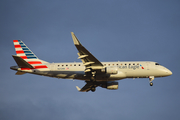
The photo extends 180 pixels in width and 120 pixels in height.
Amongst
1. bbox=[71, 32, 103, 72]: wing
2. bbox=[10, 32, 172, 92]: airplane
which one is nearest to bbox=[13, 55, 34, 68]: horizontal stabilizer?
bbox=[10, 32, 172, 92]: airplane

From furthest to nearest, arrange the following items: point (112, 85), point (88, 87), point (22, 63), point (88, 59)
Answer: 1. point (88, 87)
2. point (112, 85)
3. point (22, 63)
4. point (88, 59)

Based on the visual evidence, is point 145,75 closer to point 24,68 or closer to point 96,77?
point 96,77

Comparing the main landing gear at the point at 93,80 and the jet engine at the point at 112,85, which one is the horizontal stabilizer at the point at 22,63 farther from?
the jet engine at the point at 112,85

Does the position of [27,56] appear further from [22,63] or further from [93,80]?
[93,80]

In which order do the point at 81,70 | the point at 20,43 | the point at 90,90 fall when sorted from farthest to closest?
the point at 90,90 < the point at 20,43 < the point at 81,70

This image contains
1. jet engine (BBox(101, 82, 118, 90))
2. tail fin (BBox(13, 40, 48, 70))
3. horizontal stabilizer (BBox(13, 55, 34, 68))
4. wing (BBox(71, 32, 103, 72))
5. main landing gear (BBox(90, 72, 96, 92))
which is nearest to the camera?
wing (BBox(71, 32, 103, 72))

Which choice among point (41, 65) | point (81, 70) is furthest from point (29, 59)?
point (81, 70)

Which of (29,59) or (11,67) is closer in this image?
(11,67)

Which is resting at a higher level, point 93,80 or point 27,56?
point 27,56

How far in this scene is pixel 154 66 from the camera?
4772cm

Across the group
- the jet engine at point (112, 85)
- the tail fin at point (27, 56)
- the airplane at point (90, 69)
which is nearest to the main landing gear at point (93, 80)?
the airplane at point (90, 69)

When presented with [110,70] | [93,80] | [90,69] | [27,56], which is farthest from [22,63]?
[110,70]

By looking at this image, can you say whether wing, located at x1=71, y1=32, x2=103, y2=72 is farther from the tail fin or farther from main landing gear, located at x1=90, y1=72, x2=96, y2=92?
the tail fin

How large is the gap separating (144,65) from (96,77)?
1045cm
